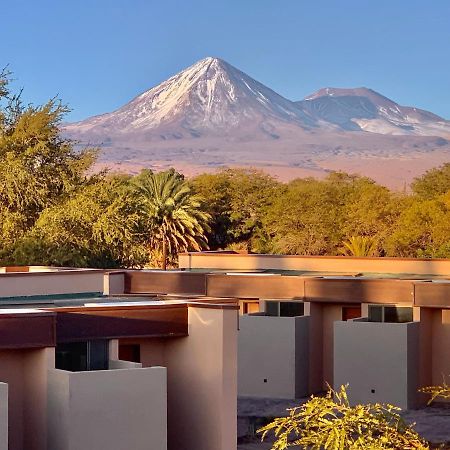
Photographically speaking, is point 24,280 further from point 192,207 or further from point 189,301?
point 192,207

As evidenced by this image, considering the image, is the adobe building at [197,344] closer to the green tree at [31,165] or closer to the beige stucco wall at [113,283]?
the beige stucco wall at [113,283]

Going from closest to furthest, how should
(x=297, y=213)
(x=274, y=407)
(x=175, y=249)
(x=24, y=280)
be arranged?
(x=24, y=280) → (x=274, y=407) → (x=175, y=249) → (x=297, y=213)

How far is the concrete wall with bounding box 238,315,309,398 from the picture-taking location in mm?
35938

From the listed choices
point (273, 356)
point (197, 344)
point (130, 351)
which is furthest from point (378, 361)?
point (130, 351)

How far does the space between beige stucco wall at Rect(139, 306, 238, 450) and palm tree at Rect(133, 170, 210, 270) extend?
173 ft

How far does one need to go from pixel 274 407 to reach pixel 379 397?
3.05 metres

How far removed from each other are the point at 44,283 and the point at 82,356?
8985mm

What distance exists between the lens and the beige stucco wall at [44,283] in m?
29.9

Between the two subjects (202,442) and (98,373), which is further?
(202,442)

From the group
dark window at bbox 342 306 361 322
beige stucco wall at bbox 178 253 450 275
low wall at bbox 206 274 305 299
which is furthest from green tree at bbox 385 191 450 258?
low wall at bbox 206 274 305 299

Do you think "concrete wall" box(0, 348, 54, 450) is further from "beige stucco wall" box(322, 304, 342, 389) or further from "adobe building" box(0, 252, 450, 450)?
"beige stucco wall" box(322, 304, 342, 389)

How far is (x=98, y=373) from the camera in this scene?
20.1 metres

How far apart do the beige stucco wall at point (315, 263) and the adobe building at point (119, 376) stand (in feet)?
62.7

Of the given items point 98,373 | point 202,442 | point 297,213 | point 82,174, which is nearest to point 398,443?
point 98,373
